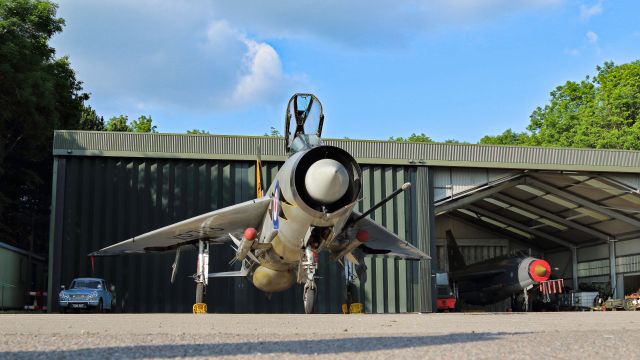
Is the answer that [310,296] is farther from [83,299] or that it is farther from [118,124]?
[118,124]

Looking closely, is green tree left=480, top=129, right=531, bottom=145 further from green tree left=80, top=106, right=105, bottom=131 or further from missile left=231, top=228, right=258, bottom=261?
missile left=231, top=228, right=258, bottom=261

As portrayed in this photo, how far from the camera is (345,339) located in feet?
23.1

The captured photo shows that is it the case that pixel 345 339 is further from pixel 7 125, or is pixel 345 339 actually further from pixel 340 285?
pixel 7 125

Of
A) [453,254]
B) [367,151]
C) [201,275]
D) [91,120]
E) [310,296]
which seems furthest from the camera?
[91,120]

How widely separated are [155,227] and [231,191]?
119 inches

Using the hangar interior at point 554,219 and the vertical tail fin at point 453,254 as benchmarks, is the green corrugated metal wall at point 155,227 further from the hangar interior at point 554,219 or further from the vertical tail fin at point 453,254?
the vertical tail fin at point 453,254

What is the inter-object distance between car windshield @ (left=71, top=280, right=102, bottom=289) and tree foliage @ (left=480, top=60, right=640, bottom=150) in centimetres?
3917

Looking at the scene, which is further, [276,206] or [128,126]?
[128,126]

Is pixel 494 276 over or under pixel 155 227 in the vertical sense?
under

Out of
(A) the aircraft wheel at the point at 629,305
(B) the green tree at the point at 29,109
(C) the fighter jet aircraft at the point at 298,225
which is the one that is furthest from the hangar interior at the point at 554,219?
(B) the green tree at the point at 29,109

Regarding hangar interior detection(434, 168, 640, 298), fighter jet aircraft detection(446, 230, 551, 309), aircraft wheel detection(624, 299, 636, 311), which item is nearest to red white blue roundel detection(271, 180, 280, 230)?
hangar interior detection(434, 168, 640, 298)

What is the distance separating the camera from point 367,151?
86.5 ft

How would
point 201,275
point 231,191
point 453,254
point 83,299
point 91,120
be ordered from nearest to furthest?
point 201,275 → point 83,299 → point 231,191 → point 453,254 → point 91,120

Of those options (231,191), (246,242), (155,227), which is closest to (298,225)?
(246,242)
